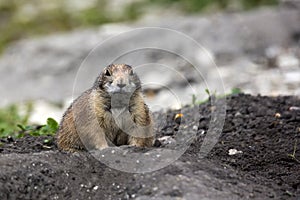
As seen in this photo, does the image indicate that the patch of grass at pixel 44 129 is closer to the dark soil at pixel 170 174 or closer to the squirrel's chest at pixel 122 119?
the dark soil at pixel 170 174

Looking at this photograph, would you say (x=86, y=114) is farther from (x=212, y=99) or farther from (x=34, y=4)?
(x=34, y=4)

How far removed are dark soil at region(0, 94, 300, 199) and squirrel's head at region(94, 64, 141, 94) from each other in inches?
19.9

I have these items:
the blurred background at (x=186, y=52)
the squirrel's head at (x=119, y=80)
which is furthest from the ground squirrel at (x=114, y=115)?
the blurred background at (x=186, y=52)

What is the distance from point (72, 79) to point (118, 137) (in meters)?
7.82

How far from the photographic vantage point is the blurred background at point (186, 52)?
11508 mm

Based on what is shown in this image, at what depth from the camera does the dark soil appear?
177 inches

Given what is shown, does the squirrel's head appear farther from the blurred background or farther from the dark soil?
the blurred background

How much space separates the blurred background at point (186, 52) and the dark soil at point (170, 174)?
466 cm

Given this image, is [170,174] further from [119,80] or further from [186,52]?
[186,52]

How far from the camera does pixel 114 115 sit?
537 centimetres

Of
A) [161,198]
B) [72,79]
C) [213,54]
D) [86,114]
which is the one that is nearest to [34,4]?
[72,79]

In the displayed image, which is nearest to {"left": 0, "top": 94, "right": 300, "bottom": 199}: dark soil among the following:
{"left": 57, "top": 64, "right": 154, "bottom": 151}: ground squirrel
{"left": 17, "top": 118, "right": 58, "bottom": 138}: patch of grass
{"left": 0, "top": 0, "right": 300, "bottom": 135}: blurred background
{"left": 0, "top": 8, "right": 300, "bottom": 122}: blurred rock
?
{"left": 57, "top": 64, "right": 154, "bottom": 151}: ground squirrel

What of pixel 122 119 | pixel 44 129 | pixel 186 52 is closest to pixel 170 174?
pixel 122 119

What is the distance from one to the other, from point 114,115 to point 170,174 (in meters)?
0.98
